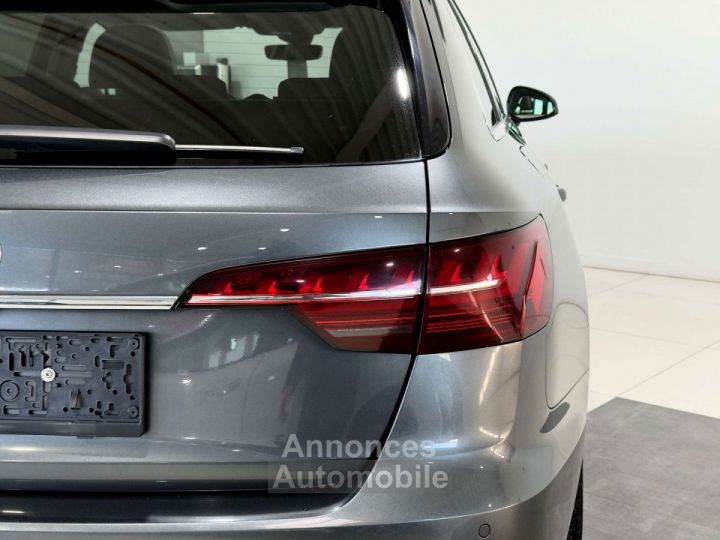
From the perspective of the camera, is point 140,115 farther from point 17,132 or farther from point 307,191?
point 307,191

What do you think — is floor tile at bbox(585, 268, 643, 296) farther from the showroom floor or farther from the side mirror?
the side mirror

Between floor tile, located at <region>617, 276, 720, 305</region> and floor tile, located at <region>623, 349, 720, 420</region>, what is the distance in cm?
117

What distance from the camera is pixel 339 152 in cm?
106

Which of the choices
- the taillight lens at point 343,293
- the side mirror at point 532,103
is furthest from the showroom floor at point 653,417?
the taillight lens at point 343,293

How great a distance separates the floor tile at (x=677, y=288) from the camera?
15.4 feet

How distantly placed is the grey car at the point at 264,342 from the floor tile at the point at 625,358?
222cm

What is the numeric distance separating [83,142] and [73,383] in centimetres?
27

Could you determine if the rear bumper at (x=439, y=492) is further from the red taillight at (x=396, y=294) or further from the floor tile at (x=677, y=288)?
the floor tile at (x=677, y=288)

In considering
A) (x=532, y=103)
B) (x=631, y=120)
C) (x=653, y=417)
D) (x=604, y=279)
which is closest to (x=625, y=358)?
(x=653, y=417)

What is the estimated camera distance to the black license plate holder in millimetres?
961

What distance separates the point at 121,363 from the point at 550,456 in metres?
0.52

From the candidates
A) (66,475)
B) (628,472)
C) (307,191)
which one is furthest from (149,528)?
(628,472)

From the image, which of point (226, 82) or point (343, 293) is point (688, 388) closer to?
point (226, 82)

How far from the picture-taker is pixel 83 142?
0.99 m
